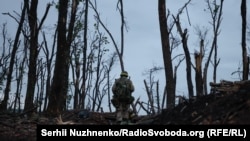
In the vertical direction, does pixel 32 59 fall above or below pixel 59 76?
above

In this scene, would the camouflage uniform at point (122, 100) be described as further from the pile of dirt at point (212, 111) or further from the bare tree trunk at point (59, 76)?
the bare tree trunk at point (59, 76)

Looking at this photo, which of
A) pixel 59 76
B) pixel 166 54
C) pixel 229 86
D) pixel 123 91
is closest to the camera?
pixel 229 86

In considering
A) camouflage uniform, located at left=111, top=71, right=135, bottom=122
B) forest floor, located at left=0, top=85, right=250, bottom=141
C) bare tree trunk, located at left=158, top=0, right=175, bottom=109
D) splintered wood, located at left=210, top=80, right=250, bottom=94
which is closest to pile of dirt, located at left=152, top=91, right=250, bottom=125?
forest floor, located at left=0, top=85, right=250, bottom=141

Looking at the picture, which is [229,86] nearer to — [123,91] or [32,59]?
[123,91]

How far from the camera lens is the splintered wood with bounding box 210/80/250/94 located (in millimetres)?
11618

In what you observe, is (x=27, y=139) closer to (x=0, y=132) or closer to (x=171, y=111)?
(x=0, y=132)

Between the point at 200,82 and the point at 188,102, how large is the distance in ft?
18.8

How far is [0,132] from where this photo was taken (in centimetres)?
1263

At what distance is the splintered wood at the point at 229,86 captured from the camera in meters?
11.6

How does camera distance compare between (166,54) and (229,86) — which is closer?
(229,86)

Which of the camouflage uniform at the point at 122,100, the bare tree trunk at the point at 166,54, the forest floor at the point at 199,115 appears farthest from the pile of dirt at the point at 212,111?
the bare tree trunk at the point at 166,54

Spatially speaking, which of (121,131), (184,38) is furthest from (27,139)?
(184,38)

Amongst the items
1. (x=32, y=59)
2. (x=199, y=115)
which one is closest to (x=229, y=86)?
(x=199, y=115)

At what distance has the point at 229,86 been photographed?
12.1m
